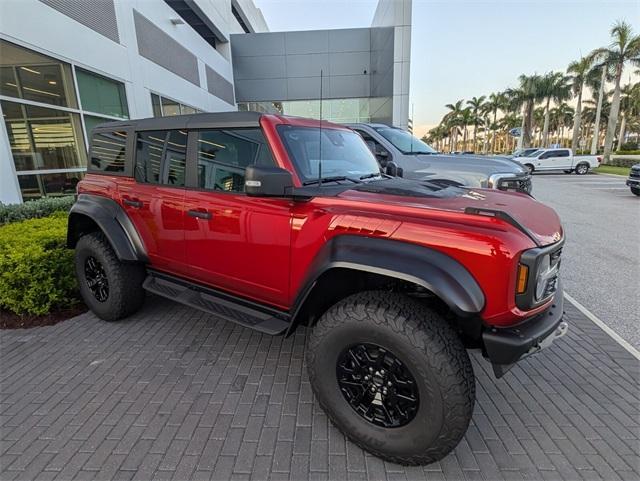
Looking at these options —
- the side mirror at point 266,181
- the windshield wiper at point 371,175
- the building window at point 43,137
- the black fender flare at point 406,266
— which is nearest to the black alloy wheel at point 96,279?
the side mirror at point 266,181

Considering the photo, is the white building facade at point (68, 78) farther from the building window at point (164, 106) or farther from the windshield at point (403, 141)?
the windshield at point (403, 141)

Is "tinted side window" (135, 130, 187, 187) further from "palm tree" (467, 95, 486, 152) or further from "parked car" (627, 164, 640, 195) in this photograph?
"palm tree" (467, 95, 486, 152)

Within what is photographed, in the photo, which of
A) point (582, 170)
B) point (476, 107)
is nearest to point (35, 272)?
point (582, 170)

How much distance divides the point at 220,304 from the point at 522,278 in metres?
2.16

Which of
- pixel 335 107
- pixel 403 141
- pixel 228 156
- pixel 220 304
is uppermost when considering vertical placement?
pixel 335 107

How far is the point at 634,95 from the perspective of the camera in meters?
42.4

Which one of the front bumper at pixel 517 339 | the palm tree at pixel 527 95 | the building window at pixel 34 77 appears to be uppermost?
the palm tree at pixel 527 95

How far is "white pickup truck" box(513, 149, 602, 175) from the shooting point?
2212 cm

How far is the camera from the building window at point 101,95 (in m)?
8.11

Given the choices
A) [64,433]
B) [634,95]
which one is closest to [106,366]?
[64,433]

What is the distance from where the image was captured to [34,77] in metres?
6.73

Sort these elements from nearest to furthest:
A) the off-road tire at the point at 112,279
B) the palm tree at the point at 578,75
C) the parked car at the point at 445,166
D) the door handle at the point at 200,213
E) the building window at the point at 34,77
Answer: the door handle at the point at 200,213
the off-road tire at the point at 112,279
the parked car at the point at 445,166
the building window at the point at 34,77
the palm tree at the point at 578,75

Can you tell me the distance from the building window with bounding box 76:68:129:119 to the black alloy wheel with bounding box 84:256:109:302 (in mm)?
6426

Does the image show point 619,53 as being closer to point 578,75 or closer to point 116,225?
point 578,75
